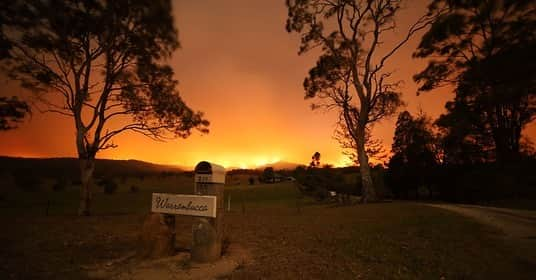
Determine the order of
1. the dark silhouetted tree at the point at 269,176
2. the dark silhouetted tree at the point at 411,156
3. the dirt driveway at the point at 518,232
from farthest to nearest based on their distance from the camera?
1. the dark silhouetted tree at the point at 269,176
2. the dark silhouetted tree at the point at 411,156
3. the dirt driveway at the point at 518,232

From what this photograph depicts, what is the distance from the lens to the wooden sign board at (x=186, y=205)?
6.40m

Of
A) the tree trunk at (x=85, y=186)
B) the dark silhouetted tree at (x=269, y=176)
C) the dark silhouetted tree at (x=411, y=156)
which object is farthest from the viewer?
the dark silhouetted tree at (x=269, y=176)

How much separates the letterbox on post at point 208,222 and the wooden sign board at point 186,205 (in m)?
0.16

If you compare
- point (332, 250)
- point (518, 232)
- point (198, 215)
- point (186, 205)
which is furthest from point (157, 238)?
point (518, 232)

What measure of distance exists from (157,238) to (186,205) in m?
1.11

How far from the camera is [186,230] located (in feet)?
37.0

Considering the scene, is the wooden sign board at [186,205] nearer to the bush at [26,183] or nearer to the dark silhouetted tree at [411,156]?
the dark silhouetted tree at [411,156]

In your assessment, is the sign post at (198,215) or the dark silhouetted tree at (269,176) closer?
the sign post at (198,215)

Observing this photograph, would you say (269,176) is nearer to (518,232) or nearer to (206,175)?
(518,232)

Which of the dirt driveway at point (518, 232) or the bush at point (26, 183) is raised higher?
the bush at point (26, 183)

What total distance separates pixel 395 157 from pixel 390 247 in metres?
35.5

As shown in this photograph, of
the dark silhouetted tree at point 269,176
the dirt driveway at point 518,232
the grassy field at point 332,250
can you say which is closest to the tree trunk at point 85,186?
the grassy field at point 332,250

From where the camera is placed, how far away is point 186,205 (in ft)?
21.6

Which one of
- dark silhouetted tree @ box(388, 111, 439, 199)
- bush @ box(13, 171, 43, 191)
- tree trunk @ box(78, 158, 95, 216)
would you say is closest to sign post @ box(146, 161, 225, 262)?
tree trunk @ box(78, 158, 95, 216)
